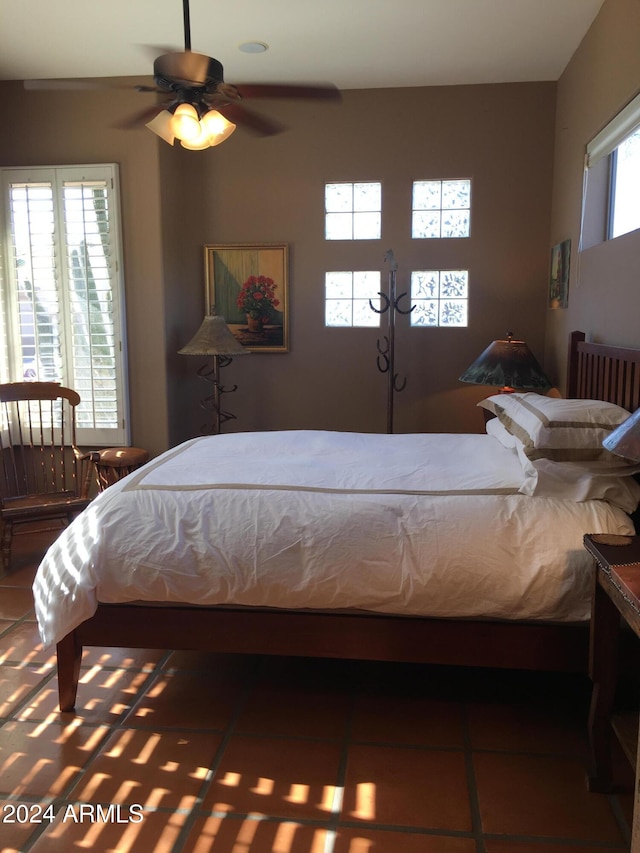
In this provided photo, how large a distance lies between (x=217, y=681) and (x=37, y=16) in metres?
3.64

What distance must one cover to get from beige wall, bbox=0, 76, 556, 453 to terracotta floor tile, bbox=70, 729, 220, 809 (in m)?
2.85

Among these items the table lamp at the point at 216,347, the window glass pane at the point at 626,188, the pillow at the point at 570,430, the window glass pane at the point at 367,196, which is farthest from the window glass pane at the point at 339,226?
the pillow at the point at 570,430

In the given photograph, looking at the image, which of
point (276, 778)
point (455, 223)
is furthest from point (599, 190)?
point (276, 778)

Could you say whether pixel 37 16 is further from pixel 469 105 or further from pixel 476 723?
pixel 476 723

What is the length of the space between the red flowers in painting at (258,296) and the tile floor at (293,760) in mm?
2842

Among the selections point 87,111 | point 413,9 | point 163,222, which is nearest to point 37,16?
point 87,111

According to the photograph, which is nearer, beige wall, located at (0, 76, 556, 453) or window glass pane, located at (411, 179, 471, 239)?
beige wall, located at (0, 76, 556, 453)

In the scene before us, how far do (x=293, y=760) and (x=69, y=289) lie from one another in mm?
3679

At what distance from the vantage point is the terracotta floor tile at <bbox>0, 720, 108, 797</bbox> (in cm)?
204

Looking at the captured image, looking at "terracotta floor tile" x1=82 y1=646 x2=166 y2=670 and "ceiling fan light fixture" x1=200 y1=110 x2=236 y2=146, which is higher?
"ceiling fan light fixture" x1=200 y1=110 x2=236 y2=146

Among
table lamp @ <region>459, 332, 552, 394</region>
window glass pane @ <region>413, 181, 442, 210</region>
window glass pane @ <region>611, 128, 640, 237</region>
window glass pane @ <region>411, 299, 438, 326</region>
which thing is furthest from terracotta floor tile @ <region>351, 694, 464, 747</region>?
window glass pane @ <region>413, 181, 442, 210</region>

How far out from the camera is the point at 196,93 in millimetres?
2592

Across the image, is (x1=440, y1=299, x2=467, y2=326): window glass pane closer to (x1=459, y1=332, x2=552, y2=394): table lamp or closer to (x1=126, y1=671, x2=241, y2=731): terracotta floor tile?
(x1=459, y1=332, x2=552, y2=394): table lamp

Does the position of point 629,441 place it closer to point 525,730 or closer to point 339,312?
point 525,730
